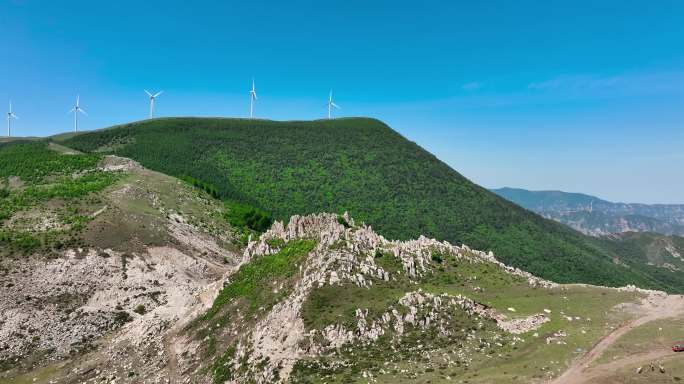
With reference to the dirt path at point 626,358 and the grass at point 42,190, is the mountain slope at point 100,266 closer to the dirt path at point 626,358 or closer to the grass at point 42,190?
the grass at point 42,190

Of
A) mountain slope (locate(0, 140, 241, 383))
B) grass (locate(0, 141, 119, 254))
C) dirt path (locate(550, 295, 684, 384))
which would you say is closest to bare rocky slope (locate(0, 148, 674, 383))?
mountain slope (locate(0, 140, 241, 383))

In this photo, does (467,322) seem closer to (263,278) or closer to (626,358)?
(626,358)

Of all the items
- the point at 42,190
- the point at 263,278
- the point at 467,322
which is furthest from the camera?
the point at 42,190

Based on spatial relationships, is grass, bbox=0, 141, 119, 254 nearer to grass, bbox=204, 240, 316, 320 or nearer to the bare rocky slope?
the bare rocky slope

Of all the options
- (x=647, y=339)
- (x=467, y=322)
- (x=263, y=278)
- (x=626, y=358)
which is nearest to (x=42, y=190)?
(x=263, y=278)

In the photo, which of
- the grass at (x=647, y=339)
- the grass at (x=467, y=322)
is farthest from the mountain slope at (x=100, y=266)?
the grass at (x=647, y=339)

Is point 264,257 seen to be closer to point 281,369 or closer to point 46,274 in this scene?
point 281,369
